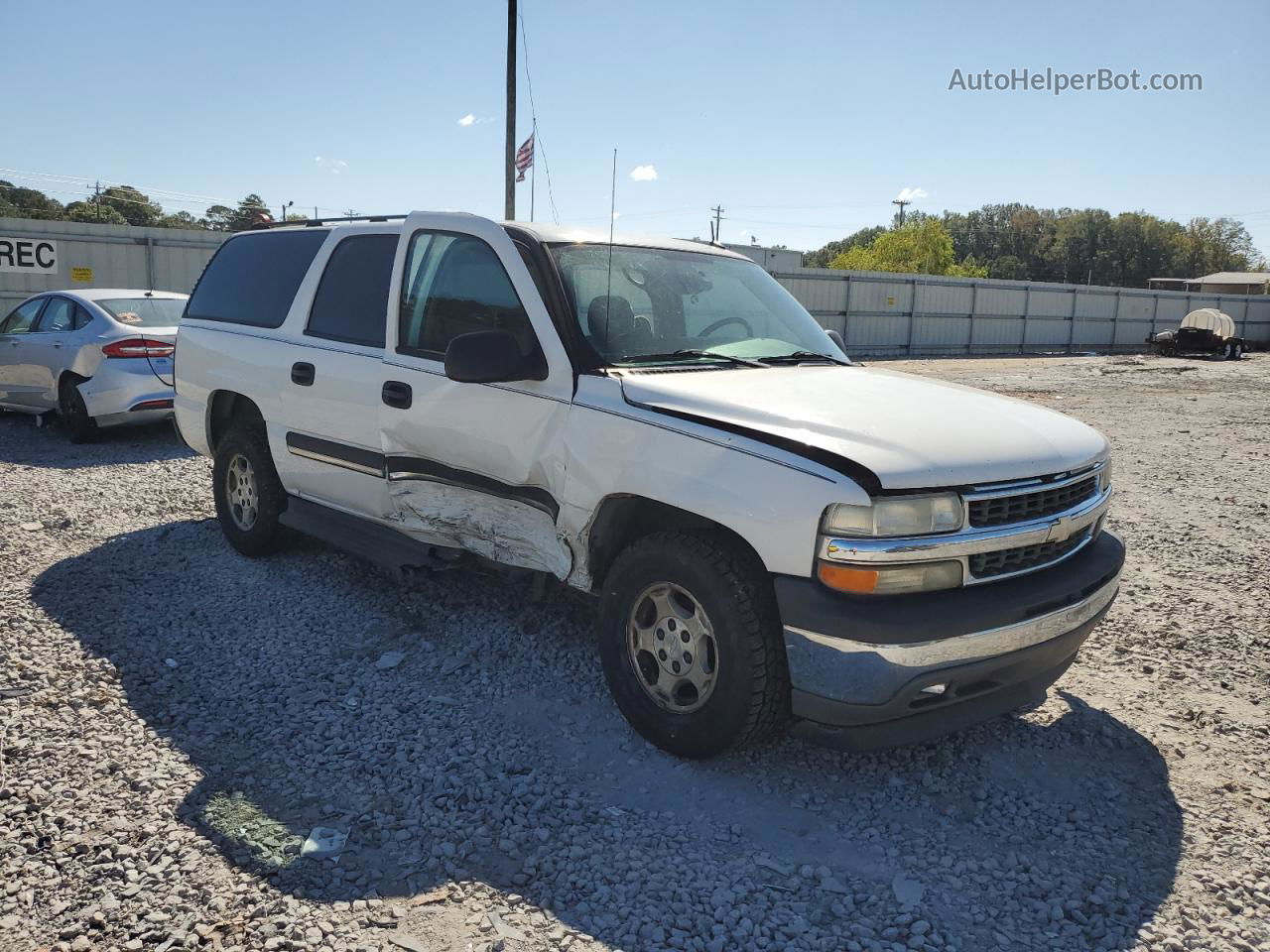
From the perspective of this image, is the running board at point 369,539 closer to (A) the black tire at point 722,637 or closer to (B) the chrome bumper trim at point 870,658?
(A) the black tire at point 722,637

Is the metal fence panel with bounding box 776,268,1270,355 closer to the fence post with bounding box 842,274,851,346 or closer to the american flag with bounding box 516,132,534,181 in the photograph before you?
the fence post with bounding box 842,274,851,346

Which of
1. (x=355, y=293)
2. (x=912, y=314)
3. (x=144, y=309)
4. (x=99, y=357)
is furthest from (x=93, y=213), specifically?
(x=355, y=293)

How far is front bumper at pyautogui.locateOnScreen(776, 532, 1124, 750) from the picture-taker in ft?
9.36

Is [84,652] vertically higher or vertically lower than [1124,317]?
lower

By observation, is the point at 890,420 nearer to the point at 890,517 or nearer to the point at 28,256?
the point at 890,517

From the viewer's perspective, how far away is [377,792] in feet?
10.7

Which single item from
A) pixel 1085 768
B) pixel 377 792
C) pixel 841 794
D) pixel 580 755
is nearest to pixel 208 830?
pixel 377 792

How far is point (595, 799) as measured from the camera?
10.6ft

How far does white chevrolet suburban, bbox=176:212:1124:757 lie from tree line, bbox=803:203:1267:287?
91541 mm

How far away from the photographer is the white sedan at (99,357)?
9250 millimetres

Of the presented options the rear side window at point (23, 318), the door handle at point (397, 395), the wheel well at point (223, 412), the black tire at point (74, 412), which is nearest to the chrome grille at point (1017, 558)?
the door handle at point (397, 395)

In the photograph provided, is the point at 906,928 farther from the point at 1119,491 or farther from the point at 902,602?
the point at 1119,491

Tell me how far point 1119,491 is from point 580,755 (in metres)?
6.63

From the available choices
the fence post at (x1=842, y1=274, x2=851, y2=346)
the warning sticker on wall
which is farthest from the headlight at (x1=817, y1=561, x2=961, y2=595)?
the fence post at (x1=842, y1=274, x2=851, y2=346)
